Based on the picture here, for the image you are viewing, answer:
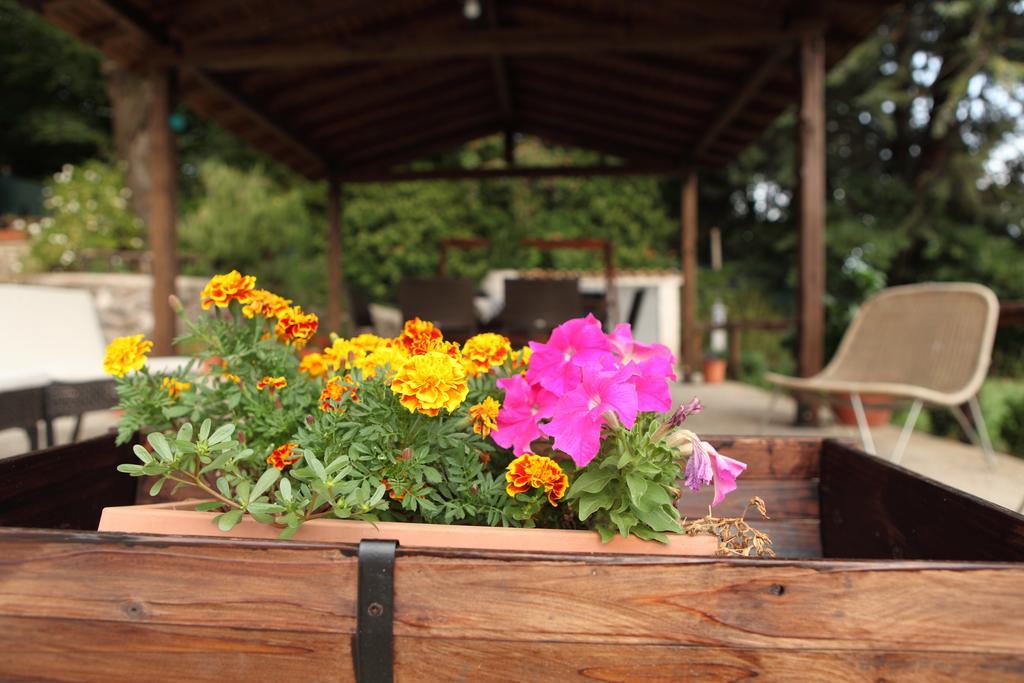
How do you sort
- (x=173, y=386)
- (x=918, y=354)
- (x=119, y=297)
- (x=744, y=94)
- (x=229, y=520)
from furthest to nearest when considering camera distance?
(x=119, y=297) < (x=744, y=94) < (x=918, y=354) < (x=173, y=386) < (x=229, y=520)

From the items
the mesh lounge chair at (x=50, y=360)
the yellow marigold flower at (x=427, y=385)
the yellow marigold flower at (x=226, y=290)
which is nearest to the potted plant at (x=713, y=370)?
the mesh lounge chair at (x=50, y=360)

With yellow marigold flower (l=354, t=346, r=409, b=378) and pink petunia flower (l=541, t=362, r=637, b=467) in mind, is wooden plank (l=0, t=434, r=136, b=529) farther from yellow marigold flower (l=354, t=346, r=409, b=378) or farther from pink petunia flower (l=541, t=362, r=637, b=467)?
pink petunia flower (l=541, t=362, r=637, b=467)

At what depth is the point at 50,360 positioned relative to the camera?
10.1 ft

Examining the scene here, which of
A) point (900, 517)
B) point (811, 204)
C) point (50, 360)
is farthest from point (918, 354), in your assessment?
point (50, 360)

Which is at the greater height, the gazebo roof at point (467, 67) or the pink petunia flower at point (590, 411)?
the gazebo roof at point (467, 67)

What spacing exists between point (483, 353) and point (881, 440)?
3416 millimetres

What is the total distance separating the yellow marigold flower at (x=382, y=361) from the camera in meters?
0.82

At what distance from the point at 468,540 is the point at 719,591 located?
249 millimetres

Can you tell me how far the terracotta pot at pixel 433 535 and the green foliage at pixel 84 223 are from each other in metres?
7.19

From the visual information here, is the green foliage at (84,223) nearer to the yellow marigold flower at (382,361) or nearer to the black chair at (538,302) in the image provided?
the black chair at (538,302)

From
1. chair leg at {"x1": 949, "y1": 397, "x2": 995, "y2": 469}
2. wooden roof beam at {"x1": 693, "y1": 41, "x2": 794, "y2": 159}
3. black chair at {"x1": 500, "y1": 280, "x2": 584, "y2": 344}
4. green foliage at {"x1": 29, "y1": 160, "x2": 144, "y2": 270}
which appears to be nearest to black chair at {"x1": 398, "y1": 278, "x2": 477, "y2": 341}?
black chair at {"x1": 500, "y1": 280, "x2": 584, "y2": 344}

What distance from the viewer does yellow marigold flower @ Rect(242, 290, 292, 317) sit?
3.10ft

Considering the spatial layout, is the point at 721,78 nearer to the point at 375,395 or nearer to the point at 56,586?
the point at 375,395

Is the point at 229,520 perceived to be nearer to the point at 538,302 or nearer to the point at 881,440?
the point at 881,440
